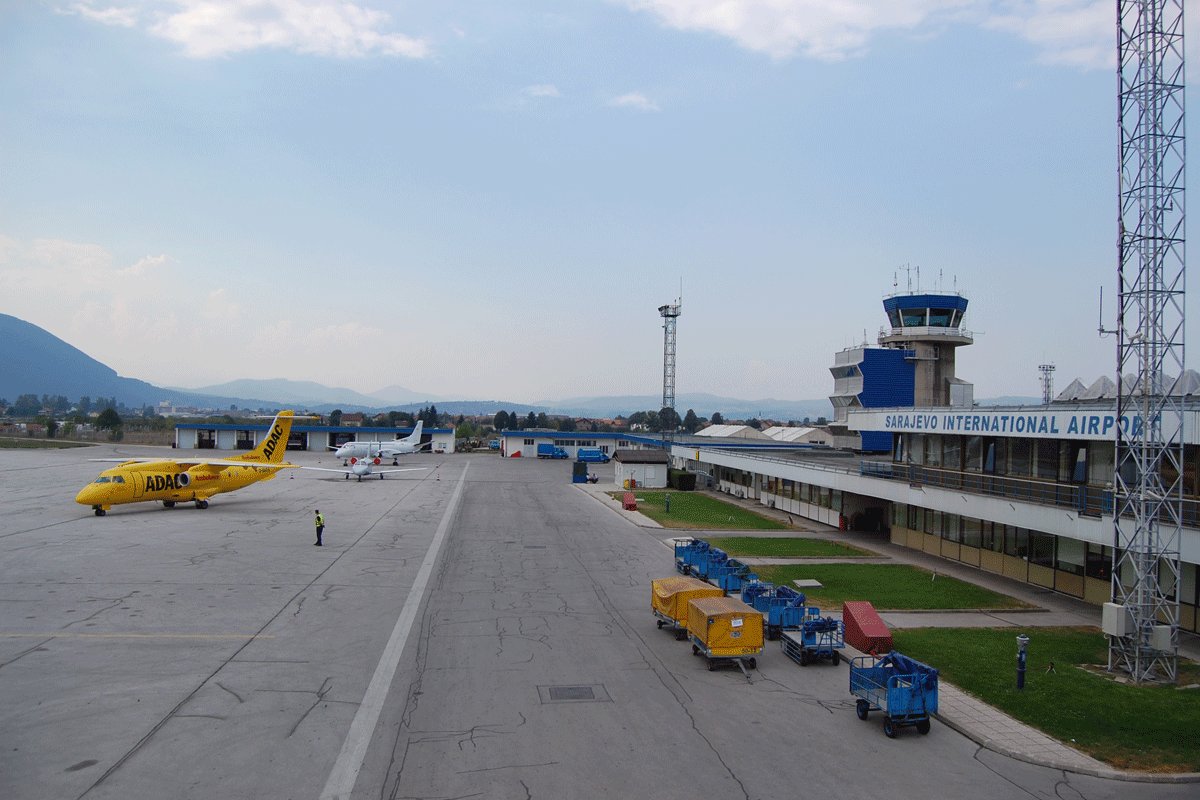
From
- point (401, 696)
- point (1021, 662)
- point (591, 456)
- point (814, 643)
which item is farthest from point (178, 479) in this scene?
point (591, 456)

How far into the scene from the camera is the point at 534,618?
2427 centimetres

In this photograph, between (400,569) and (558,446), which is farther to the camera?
(558,446)

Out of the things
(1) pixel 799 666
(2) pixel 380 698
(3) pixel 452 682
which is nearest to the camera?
(2) pixel 380 698

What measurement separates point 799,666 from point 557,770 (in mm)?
9312

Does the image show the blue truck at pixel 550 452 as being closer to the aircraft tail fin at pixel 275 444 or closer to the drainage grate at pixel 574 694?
the aircraft tail fin at pixel 275 444

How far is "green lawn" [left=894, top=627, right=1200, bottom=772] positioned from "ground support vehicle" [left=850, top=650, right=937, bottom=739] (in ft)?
8.50

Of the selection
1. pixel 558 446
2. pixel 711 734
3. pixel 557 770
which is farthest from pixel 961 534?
pixel 558 446

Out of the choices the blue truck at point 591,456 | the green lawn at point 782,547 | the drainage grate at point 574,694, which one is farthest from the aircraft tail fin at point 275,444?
the blue truck at point 591,456

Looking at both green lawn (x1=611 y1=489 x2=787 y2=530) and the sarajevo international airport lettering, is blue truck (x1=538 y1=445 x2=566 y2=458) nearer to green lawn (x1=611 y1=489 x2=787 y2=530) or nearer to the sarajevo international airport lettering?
green lawn (x1=611 y1=489 x2=787 y2=530)

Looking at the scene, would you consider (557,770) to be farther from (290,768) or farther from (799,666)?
(799,666)

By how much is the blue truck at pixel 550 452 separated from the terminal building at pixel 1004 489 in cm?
6779

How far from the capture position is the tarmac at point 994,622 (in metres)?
14.6

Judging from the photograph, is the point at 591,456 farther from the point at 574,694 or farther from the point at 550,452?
the point at 574,694

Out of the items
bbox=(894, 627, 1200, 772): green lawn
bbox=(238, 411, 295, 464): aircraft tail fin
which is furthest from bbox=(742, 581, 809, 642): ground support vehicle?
bbox=(238, 411, 295, 464): aircraft tail fin
